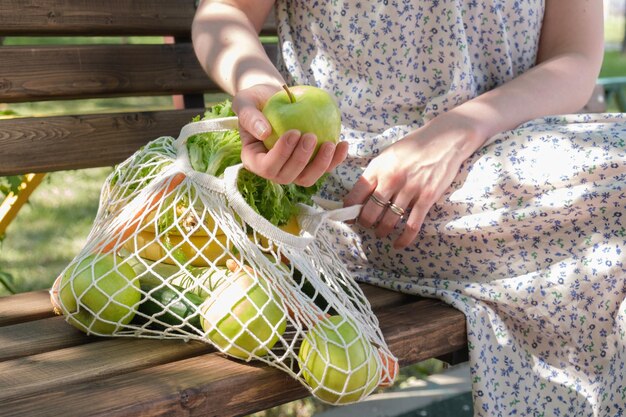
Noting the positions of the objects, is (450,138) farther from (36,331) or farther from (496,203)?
(36,331)

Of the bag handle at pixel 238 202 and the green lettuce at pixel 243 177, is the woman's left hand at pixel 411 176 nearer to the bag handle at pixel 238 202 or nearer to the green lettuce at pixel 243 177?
the bag handle at pixel 238 202

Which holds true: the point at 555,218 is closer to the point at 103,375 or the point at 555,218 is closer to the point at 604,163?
A: the point at 604,163

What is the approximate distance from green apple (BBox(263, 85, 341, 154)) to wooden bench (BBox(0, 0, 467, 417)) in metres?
0.40

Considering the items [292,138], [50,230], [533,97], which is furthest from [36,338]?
[50,230]

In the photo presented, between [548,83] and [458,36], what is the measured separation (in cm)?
25

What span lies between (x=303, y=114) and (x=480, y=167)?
53cm

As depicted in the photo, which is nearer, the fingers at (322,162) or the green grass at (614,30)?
the fingers at (322,162)

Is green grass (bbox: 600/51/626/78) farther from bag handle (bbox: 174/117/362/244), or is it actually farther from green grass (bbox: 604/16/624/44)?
bag handle (bbox: 174/117/362/244)

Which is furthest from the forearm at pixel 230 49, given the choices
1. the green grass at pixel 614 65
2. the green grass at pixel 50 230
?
the green grass at pixel 614 65

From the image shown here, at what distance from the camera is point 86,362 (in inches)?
56.7

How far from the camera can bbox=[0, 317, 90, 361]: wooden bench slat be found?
1.53m

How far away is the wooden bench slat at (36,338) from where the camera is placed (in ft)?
5.01

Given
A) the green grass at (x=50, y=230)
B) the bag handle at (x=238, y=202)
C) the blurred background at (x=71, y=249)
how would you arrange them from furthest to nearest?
the green grass at (x=50, y=230)
the blurred background at (x=71, y=249)
the bag handle at (x=238, y=202)

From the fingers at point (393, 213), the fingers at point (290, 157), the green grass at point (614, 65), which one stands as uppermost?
the fingers at point (290, 157)
